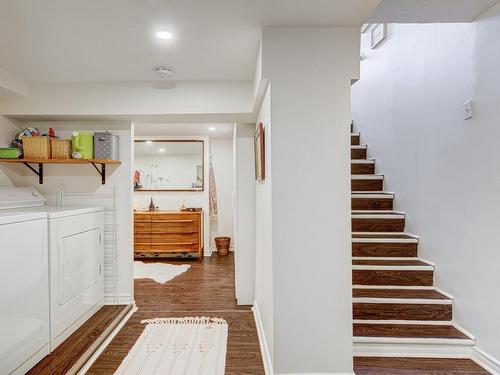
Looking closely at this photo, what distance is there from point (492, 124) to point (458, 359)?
159 centimetres

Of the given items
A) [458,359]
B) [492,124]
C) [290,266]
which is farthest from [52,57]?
[458,359]

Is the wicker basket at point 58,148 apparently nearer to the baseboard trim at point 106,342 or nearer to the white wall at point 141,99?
the white wall at point 141,99

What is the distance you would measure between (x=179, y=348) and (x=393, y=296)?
170 centimetres

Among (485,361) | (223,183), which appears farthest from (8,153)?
(485,361)

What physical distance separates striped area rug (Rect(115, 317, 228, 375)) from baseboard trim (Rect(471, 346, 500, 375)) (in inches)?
67.4

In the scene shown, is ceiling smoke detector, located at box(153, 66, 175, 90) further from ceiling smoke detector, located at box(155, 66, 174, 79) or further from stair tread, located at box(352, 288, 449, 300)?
stair tread, located at box(352, 288, 449, 300)

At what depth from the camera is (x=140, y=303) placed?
3.33m

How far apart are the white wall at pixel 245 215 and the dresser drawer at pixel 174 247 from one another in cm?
218

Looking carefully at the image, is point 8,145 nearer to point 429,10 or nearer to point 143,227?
point 143,227

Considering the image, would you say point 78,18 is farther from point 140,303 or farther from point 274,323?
point 140,303

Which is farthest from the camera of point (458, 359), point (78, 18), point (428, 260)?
point (428, 260)

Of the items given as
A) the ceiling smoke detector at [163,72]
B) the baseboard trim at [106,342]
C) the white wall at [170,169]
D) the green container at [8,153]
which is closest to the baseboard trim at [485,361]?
the baseboard trim at [106,342]

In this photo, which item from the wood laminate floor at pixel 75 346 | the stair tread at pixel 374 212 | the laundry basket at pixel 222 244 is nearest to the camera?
the wood laminate floor at pixel 75 346

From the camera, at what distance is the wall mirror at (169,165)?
5.81 meters
